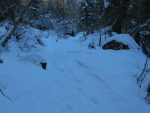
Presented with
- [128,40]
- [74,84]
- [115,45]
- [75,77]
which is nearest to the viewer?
[74,84]

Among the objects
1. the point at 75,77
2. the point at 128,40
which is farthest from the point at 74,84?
the point at 128,40

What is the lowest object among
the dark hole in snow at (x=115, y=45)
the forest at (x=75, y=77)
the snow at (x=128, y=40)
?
the dark hole in snow at (x=115, y=45)

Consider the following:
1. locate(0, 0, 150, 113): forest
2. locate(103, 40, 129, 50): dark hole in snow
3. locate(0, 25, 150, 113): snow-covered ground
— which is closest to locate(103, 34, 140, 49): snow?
Answer: locate(0, 0, 150, 113): forest

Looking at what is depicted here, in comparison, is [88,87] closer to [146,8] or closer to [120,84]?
[120,84]

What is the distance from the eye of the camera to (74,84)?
30.0ft

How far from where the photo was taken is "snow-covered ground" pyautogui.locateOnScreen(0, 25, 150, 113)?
7.14 meters

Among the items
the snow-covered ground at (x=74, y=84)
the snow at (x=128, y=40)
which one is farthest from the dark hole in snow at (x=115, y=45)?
the snow-covered ground at (x=74, y=84)

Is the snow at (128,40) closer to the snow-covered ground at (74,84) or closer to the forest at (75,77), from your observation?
the forest at (75,77)

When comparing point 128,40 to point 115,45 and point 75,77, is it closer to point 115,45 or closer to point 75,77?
point 115,45

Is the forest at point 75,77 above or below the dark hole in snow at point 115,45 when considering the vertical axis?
above

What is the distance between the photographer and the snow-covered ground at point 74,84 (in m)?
7.14

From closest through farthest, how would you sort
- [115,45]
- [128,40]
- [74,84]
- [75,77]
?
1. [74,84]
2. [75,77]
3. [128,40]
4. [115,45]

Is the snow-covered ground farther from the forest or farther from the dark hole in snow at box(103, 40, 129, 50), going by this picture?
the dark hole in snow at box(103, 40, 129, 50)

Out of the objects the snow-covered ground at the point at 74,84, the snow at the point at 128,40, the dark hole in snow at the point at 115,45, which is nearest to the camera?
the snow-covered ground at the point at 74,84
